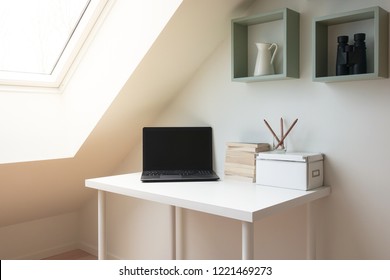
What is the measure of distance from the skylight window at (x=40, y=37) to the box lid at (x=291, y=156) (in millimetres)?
1233

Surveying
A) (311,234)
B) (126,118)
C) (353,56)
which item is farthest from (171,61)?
(311,234)

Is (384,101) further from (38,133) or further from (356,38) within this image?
(38,133)

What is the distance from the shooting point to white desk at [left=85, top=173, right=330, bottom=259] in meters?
1.48

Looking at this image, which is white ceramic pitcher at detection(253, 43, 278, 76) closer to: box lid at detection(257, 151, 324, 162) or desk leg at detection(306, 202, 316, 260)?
box lid at detection(257, 151, 324, 162)

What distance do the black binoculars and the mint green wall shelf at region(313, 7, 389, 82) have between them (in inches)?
1.6

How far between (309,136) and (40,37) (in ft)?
5.61

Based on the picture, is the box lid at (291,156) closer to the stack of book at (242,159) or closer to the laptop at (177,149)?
the stack of book at (242,159)

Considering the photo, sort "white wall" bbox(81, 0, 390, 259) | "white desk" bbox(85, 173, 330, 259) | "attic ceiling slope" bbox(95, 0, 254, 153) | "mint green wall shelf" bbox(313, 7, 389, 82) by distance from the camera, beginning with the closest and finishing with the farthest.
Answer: "white desk" bbox(85, 173, 330, 259)
"mint green wall shelf" bbox(313, 7, 389, 82)
"white wall" bbox(81, 0, 390, 259)
"attic ceiling slope" bbox(95, 0, 254, 153)

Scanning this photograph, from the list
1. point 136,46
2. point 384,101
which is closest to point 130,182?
point 136,46

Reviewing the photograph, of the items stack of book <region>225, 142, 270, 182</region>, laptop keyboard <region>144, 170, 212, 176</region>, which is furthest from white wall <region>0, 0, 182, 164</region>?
stack of book <region>225, 142, 270, 182</region>

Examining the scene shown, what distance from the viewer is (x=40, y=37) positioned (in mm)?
2490

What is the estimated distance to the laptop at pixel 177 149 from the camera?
231 centimetres

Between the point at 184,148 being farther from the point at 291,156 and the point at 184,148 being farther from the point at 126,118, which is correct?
the point at 291,156

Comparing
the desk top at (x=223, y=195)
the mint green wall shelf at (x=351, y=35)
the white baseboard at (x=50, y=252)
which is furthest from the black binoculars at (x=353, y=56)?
the white baseboard at (x=50, y=252)
